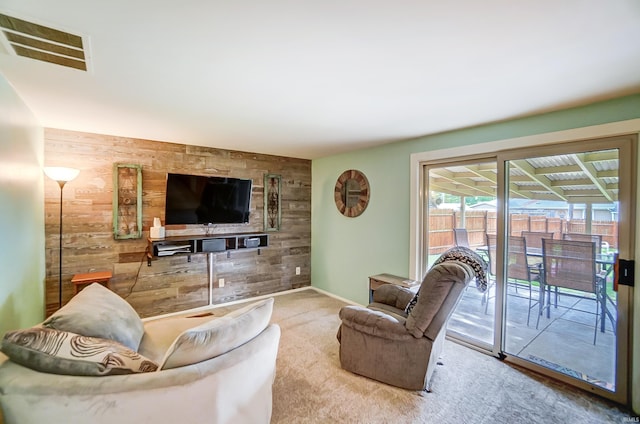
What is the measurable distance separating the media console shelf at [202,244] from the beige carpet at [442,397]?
64.1 inches

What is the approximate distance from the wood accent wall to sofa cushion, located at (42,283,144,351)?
162 centimetres

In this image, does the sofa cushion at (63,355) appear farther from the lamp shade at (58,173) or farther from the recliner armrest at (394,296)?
the recliner armrest at (394,296)

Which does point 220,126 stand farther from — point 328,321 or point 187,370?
point 328,321

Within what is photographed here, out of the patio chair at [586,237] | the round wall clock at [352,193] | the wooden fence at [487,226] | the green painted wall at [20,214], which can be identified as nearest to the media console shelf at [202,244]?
the green painted wall at [20,214]

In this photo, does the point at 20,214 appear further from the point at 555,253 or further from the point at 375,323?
the point at 555,253

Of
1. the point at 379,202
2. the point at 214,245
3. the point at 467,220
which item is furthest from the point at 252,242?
the point at 467,220

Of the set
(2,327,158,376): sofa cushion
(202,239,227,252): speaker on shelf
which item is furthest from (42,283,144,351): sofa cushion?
(202,239,227,252): speaker on shelf

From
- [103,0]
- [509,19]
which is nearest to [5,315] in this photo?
[103,0]

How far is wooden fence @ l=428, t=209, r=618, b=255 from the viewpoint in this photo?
2182 millimetres

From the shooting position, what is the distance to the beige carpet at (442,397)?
188 cm

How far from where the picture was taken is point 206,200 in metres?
3.69

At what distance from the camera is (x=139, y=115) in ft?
8.50

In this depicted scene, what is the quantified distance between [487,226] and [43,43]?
11.9ft

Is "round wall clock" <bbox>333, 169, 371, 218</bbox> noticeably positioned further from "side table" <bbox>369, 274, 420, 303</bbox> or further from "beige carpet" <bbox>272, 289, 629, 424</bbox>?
"beige carpet" <bbox>272, 289, 629, 424</bbox>
